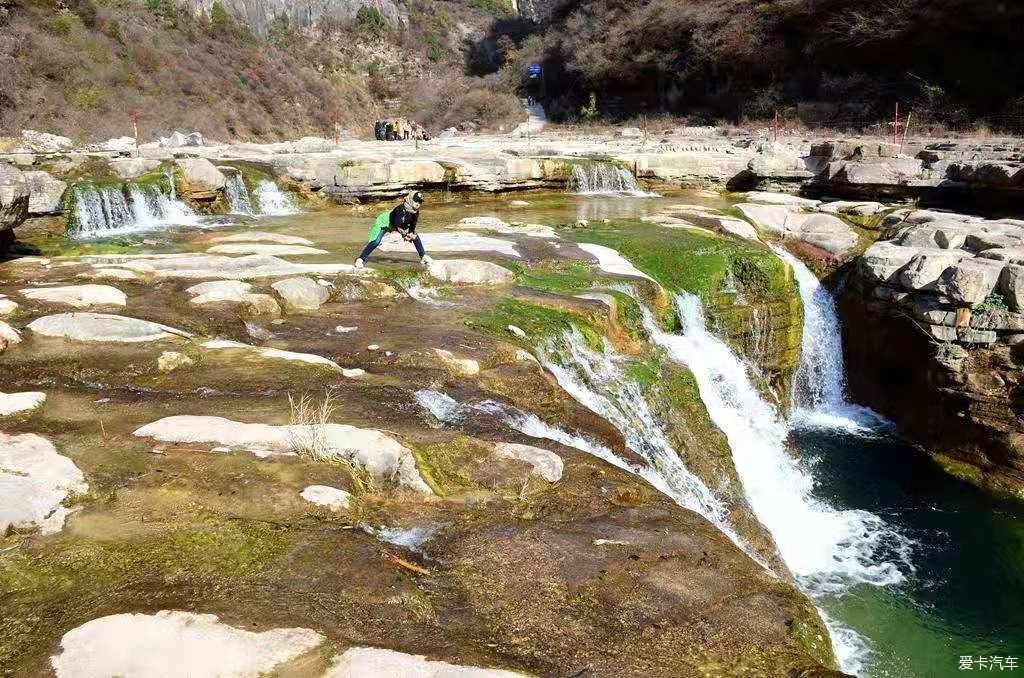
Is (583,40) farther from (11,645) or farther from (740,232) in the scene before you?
(11,645)

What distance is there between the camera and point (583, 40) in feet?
147

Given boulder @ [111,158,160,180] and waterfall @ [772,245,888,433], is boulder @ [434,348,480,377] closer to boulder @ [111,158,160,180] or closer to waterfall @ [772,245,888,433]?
waterfall @ [772,245,888,433]

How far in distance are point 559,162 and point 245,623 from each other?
17.8m

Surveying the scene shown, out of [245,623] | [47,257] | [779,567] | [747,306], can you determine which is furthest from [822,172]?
[245,623]

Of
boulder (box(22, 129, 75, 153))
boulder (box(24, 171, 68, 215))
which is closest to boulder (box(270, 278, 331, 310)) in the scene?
boulder (box(24, 171, 68, 215))

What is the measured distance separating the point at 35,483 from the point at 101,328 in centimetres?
296

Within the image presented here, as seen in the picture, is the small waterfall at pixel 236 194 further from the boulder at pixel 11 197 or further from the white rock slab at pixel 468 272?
the white rock slab at pixel 468 272

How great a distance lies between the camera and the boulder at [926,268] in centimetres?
1014

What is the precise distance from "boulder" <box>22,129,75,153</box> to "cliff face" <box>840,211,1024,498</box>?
23188 mm

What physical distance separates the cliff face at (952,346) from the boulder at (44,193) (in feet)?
45.3

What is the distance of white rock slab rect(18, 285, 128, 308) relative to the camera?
24.8ft

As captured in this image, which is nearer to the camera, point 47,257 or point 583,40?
point 47,257

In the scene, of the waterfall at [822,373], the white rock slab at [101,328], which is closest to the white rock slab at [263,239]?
the white rock slab at [101,328]

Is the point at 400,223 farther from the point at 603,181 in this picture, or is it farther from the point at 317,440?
the point at 603,181
